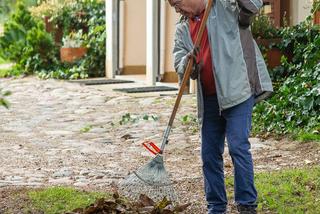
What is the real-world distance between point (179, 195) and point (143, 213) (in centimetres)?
90

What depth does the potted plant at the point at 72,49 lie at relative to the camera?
618 inches

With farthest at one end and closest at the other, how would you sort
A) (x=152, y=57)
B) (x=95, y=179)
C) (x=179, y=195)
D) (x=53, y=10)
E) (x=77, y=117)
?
(x=53, y=10), (x=152, y=57), (x=77, y=117), (x=95, y=179), (x=179, y=195)

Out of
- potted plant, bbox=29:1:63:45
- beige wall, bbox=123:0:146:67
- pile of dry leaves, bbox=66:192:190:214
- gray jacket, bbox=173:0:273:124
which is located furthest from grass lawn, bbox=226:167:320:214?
potted plant, bbox=29:1:63:45

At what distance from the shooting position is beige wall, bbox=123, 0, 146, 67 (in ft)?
49.4

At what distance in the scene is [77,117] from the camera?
1002 cm

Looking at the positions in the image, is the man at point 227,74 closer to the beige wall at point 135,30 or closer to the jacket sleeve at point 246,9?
the jacket sleeve at point 246,9

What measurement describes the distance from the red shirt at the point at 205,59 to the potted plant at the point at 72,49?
1147 centimetres

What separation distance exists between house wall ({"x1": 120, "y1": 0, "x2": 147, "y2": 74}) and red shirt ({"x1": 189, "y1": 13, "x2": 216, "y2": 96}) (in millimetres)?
10749

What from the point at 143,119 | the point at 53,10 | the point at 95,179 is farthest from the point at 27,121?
the point at 53,10

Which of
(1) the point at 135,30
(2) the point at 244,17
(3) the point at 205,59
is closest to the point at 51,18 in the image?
(1) the point at 135,30

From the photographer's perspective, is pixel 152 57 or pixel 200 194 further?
pixel 152 57

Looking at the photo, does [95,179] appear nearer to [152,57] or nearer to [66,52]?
[152,57]

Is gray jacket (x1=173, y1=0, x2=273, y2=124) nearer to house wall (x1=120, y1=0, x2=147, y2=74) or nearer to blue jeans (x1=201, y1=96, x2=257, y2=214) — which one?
blue jeans (x1=201, y1=96, x2=257, y2=214)

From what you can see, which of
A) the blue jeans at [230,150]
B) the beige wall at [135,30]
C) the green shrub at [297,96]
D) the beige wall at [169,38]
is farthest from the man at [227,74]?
the beige wall at [135,30]
